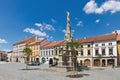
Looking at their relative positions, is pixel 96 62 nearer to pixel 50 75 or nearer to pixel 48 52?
pixel 48 52

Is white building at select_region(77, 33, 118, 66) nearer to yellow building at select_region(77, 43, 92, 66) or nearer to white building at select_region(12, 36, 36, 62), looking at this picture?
yellow building at select_region(77, 43, 92, 66)

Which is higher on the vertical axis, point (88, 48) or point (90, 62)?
point (88, 48)

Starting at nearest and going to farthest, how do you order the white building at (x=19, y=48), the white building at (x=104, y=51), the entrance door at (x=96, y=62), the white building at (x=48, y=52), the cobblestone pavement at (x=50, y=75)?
1. the cobblestone pavement at (x=50, y=75)
2. the white building at (x=104, y=51)
3. the entrance door at (x=96, y=62)
4. the white building at (x=48, y=52)
5. the white building at (x=19, y=48)

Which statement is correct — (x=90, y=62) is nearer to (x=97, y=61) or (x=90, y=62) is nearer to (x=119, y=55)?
(x=97, y=61)

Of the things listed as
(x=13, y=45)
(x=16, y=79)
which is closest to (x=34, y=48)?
(x=13, y=45)

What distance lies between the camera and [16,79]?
75.6 ft

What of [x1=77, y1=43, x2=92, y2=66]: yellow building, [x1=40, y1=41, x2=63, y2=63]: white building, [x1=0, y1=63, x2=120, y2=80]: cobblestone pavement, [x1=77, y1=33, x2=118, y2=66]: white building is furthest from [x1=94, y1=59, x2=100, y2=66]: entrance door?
[x1=0, y1=63, x2=120, y2=80]: cobblestone pavement

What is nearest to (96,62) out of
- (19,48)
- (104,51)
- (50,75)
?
(104,51)

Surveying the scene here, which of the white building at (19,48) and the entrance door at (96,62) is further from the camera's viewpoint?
the white building at (19,48)

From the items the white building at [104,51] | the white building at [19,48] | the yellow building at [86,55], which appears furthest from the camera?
the white building at [19,48]

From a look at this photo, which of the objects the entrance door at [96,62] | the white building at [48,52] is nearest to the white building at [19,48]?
the white building at [48,52]

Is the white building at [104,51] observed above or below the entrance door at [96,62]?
above

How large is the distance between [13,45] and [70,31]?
77.4 metres

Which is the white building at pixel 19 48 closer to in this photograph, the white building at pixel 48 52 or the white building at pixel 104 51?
the white building at pixel 48 52
